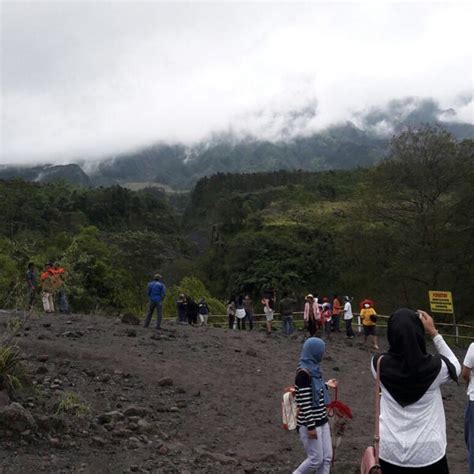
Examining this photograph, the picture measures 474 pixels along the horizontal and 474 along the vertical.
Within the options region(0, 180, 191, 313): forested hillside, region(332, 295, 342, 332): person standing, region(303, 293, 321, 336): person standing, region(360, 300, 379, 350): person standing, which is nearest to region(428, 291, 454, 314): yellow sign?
region(332, 295, 342, 332): person standing

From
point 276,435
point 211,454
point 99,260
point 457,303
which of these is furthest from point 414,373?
point 99,260

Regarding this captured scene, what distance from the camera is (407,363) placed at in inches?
134

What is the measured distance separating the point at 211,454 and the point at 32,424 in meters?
2.07

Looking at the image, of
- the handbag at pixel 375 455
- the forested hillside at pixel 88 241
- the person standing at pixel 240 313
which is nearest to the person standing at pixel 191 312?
the person standing at pixel 240 313

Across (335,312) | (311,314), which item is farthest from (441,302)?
(311,314)

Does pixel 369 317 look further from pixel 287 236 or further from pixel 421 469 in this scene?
pixel 287 236

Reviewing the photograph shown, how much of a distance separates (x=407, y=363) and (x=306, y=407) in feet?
6.88

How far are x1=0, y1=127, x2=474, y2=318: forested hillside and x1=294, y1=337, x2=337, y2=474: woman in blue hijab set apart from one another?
4889 mm

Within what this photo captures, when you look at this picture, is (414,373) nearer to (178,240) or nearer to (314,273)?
(314,273)

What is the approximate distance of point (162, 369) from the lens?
35.6ft

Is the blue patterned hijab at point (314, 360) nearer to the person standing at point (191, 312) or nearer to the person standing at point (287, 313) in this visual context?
the person standing at point (287, 313)

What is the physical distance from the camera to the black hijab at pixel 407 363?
342 centimetres

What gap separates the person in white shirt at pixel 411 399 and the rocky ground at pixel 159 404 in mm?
3055

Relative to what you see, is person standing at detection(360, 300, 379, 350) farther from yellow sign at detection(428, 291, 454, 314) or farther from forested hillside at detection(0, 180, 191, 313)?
forested hillside at detection(0, 180, 191, 313)
